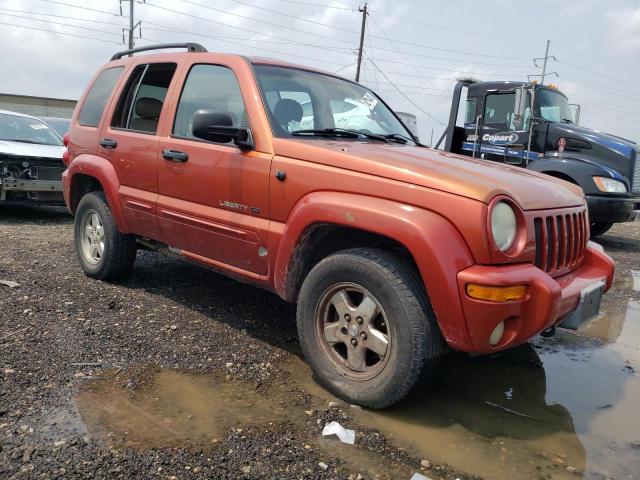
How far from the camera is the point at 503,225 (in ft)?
8.55

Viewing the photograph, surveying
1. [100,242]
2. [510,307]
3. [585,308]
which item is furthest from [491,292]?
[100,242]

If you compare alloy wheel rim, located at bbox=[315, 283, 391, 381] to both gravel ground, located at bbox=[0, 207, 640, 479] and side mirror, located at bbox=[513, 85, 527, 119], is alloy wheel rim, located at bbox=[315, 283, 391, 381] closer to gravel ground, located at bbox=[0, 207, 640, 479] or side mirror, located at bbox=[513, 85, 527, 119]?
gravel ground, located at bbox=[0, 207, 640, 479]

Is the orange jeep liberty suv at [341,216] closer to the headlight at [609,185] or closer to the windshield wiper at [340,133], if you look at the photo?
the windshield wiper at [340,133]

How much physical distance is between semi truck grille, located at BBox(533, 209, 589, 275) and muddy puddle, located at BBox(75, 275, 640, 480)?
2.62 ft

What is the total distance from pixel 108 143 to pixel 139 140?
18.5 inches

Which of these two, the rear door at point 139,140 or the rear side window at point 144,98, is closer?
A: the rear door at point 139,140

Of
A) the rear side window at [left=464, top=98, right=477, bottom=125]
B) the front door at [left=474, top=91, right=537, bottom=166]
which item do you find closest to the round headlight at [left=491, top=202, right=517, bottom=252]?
the front door at [left=474, top=91, right=537, bottom=166]

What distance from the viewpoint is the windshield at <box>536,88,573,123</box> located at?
27.9 ft

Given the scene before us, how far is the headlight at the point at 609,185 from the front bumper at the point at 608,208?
0.11 metres

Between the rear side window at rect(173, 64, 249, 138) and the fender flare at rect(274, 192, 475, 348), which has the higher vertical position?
the rear side window at rect(173, 64, 249, 138)

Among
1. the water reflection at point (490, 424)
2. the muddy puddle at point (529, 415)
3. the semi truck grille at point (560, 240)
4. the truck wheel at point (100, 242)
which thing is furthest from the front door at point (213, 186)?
the semi truck grille at point (560, 240)

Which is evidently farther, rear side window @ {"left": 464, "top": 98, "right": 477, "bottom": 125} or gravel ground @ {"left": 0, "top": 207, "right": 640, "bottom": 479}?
rear side window @ {"left": 464, "top": 98, "right": 477, "bottom": 125}

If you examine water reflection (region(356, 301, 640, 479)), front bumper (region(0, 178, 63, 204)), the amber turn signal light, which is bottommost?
water reflection (region(356, 301, 640, 479))

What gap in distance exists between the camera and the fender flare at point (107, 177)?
14.5 ft
